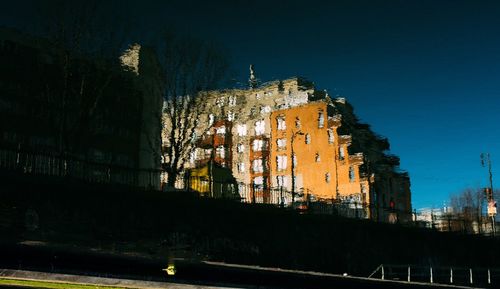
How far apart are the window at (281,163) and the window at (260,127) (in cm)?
593

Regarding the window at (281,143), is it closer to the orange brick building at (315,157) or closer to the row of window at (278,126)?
the orange brick building at (315,157)

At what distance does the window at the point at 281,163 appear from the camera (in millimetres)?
78000

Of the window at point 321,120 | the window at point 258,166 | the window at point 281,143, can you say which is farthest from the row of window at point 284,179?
the window at point 321,120

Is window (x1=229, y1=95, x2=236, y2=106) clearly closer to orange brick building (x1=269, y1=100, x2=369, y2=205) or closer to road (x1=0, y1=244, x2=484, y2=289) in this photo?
orange brick building (x1=269, y1=100, x2=369, y2=205)

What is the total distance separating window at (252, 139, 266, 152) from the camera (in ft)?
267

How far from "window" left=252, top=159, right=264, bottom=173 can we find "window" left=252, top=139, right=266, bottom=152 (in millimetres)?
1837

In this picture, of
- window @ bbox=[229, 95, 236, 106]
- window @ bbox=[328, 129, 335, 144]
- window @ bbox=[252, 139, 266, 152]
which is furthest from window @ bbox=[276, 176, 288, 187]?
window @ bbox=[229, 95, 236, 106]

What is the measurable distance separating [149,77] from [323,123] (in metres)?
30.9

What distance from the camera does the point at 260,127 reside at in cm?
8406

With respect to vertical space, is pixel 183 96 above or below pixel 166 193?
above

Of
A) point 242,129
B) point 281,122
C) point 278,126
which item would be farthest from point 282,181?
point 242,129

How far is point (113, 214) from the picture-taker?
24.7m

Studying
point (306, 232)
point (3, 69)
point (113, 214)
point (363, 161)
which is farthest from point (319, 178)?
point (113, 214)

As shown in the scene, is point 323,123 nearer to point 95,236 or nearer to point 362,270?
point 362,270
